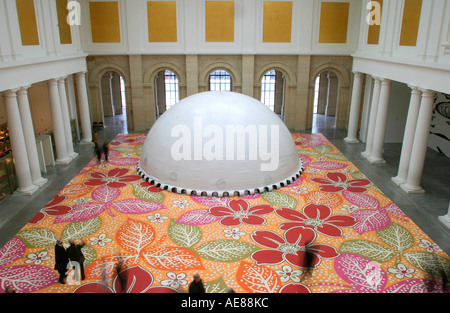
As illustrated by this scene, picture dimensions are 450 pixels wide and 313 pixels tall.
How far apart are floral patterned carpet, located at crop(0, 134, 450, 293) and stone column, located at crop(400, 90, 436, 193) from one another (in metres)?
1.55

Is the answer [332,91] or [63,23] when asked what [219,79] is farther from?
[63,23]

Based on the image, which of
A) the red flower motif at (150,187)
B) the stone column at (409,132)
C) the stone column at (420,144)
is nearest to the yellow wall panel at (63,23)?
the red flower motif at (150,187)

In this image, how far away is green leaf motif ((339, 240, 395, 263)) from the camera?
10.8 meters

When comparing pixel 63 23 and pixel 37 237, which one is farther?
pixel 63 23

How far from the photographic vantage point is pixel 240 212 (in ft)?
44.2

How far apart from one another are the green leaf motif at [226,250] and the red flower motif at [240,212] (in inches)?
50.2

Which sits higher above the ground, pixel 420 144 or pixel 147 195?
pixel 420 144

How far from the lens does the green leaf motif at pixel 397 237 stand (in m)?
11.3

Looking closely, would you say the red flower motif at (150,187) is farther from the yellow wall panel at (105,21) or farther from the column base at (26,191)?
the yellow wall panel at (105,21)

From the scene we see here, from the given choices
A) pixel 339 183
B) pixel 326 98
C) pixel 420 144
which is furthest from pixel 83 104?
pixel 326 98

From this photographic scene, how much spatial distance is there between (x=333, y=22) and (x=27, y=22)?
17937mm

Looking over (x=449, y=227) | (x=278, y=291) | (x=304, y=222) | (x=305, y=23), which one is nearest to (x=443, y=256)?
(x=449, y=227)

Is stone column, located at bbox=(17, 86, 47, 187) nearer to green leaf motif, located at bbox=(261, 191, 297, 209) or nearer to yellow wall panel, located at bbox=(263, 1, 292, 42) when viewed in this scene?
green leaf motif, located at bbox=(261, 191, 297, 209)

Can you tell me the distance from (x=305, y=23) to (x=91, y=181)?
16646 mm
